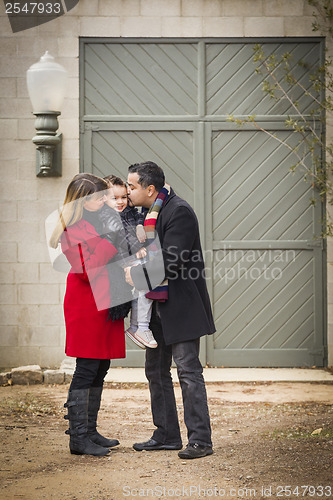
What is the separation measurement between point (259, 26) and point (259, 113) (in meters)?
0.90

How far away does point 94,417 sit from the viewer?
15.6 ft

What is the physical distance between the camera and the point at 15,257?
7.73m

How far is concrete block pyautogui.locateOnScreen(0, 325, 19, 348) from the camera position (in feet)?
25.4

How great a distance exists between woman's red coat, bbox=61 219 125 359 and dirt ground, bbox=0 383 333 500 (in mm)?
678

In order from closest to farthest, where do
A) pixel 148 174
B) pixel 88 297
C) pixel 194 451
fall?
pixel 194 451
pixel 88 297
pixel 148 174

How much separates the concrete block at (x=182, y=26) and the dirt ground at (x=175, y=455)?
3.70 metres

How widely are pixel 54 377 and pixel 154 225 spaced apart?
308 cm

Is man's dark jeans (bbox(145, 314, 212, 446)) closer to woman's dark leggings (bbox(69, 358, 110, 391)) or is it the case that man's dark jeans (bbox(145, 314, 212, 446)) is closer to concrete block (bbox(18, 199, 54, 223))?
woman's dark leggings (bbox(69, 358, 110, 391))

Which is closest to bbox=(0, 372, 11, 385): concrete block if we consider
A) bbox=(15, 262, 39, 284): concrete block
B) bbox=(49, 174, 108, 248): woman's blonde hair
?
bbox=(15, 262, 39, 284): concrete block

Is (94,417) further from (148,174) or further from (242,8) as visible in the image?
(242,8)

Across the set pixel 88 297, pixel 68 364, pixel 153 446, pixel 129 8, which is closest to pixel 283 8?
pixel 129 8

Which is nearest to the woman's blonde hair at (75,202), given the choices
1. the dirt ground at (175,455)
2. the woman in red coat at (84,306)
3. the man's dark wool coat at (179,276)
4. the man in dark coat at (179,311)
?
the woman in red coat at (84,306)

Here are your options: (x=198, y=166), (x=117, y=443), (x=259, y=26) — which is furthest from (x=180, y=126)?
(x=117, y=443)

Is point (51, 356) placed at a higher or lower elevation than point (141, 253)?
lower
